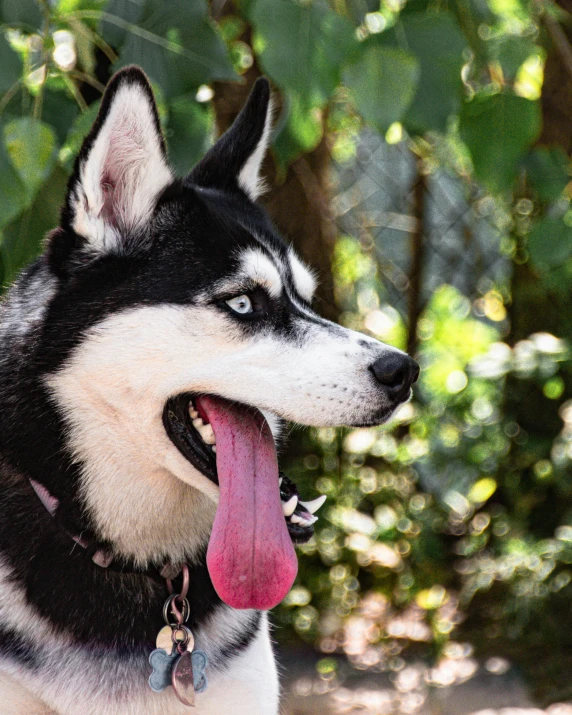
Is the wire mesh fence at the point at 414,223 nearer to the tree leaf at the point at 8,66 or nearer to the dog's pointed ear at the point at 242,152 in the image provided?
the dog's pointed ear at the point at 242,152

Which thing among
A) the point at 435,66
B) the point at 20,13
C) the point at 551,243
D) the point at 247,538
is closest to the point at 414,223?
the point at 551,243

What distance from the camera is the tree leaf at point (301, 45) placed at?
7.21ft

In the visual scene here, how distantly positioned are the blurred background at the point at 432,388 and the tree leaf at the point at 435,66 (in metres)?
0.33

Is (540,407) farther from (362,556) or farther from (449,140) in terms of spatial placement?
(449,140)

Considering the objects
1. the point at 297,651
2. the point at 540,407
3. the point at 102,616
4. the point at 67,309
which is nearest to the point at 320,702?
the point at 297,651

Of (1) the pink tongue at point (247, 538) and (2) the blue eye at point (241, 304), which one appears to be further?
(2) the blue eye at point (241, 304)

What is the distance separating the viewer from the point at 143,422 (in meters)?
2.01

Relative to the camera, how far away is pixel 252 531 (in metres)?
1.94

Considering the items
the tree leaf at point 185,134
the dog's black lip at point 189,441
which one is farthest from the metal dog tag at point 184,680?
the tree leaf at point 185,134

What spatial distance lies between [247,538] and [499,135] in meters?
1.31

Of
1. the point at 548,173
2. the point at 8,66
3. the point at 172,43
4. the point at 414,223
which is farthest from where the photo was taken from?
the point at 414,223

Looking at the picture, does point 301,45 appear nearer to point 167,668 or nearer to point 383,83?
point 383,83

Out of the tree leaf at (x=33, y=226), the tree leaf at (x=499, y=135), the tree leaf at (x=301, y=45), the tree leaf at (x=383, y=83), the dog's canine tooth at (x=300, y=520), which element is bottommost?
the dog's canine tooth at (x=300, y=520)

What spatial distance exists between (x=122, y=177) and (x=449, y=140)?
10.5 ft
